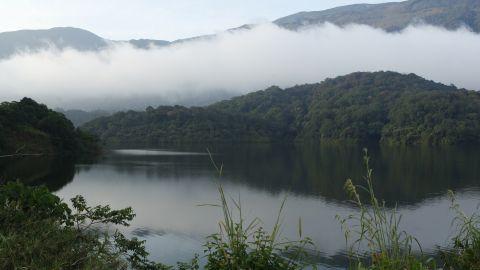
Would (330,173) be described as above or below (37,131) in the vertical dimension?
below

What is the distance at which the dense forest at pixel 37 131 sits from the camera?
73.9 m

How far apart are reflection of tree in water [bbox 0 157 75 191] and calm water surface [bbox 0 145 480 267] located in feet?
0.41

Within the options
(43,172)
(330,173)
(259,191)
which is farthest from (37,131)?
(330,173)

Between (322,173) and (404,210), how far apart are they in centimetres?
2847

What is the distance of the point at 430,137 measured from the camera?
143m

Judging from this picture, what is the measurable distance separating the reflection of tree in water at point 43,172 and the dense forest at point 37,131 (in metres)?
3.01

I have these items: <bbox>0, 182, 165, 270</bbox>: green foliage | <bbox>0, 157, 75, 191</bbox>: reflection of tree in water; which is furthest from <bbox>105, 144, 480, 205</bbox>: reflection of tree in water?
<bbox>0, 182, 165, 270</bbox>: green foliage

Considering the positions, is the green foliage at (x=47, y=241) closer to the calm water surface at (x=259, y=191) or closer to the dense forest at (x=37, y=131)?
the calm water surface at (x=259, y=191)

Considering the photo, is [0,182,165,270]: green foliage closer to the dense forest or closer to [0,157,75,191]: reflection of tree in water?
[0,157,75,191]: reflection of tree in water

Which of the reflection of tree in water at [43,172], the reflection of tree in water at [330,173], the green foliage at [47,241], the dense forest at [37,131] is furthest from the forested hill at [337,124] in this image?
the green foliage at [47,241]

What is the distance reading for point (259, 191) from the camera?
184 ft

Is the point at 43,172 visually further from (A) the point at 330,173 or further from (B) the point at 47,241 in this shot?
(B) the point at 47,241

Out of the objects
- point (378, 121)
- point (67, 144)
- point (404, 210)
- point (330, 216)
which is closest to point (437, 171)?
point (404, 210)

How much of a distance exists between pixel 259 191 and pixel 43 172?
94.3 ft
